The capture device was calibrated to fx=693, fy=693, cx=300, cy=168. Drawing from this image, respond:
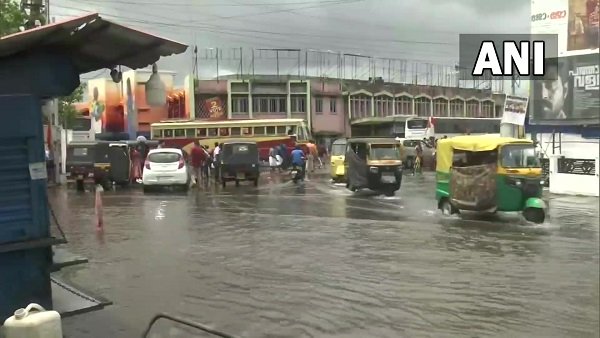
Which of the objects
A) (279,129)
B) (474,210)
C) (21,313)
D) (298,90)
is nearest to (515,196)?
(474,210)

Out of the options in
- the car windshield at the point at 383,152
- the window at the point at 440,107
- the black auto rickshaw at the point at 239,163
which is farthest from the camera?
the window at the point at 440,107

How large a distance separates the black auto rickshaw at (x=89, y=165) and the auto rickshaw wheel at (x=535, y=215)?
1690 centimetres

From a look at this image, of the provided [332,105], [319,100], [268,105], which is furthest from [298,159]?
[332,105]

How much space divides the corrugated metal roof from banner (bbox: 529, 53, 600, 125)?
19841 millimetres

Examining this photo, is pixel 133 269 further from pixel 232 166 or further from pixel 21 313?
pixel 232 166

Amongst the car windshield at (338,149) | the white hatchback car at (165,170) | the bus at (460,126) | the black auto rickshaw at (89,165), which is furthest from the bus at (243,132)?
the white hatchback car at (165,170)

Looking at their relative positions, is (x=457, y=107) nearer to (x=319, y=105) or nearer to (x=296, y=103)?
(x=319, y=105)

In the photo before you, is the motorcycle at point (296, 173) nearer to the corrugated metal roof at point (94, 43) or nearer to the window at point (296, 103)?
the corrugated metal roof at point (94, 43)

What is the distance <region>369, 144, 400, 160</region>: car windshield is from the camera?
71.9ft

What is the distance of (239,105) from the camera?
184ft

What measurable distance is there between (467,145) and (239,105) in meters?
41.6

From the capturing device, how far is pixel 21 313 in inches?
197

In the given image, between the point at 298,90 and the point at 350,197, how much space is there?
120 feet

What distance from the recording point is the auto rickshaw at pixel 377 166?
21641 mm
